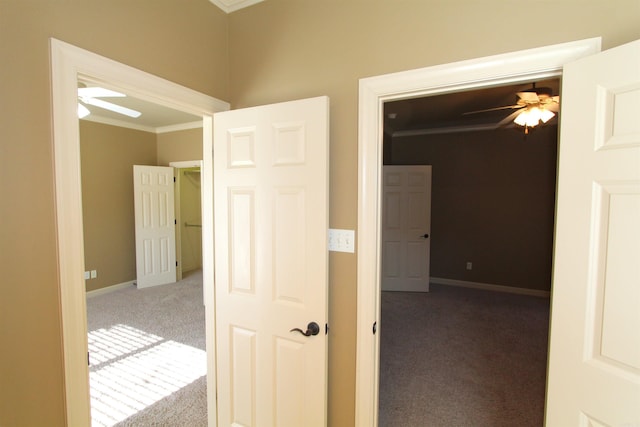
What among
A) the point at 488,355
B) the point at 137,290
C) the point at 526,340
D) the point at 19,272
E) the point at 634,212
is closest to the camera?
the point at 634,212

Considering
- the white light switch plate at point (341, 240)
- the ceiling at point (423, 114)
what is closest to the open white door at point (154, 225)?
the ceiling at point (423, 114)

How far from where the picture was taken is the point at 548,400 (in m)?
1.10

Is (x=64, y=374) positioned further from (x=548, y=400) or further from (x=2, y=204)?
(x=548, y=400)

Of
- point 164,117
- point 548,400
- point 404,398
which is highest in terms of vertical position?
point 164,117

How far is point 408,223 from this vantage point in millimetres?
4973

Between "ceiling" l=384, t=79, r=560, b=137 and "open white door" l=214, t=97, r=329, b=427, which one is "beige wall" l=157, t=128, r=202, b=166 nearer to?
A: "ceiling" l=384, t=79, r=560, b=137

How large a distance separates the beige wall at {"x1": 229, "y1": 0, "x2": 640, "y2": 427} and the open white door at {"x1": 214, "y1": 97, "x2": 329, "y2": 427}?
14cm

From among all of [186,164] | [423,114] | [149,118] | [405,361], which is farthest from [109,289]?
[423,114]

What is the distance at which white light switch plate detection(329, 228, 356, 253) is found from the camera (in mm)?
1502

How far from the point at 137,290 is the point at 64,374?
422 centimetres

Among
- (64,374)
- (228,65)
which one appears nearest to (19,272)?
(64,374)

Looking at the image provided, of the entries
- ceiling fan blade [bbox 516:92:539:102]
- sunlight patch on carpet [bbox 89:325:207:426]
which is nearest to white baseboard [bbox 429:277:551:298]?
ceiling fan blade [bbox 516:92:539:102]

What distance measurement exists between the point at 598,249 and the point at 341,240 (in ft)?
3.24

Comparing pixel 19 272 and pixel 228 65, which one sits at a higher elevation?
pixel 228 65
